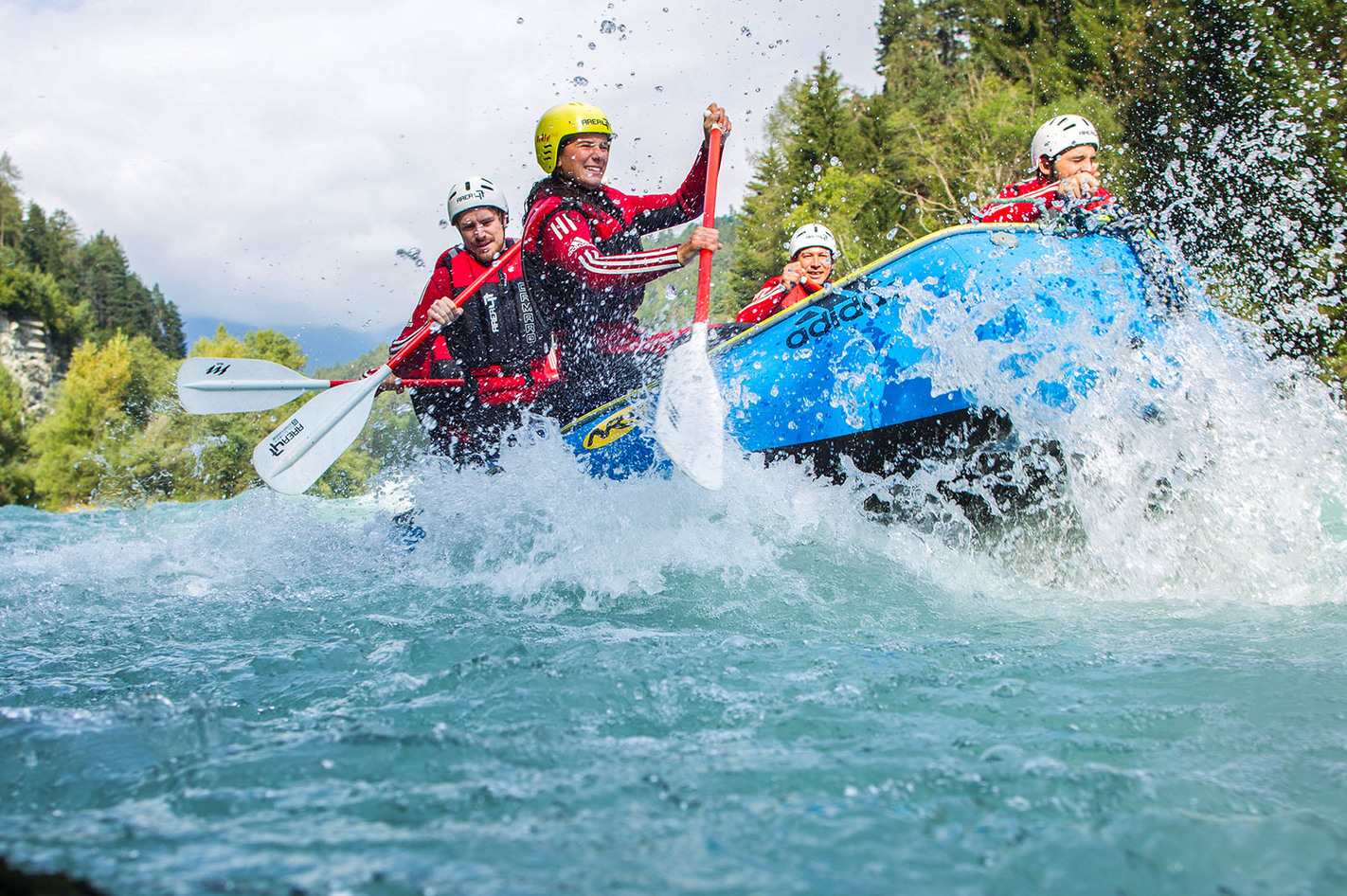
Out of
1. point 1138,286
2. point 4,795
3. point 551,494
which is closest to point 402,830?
point 4,795

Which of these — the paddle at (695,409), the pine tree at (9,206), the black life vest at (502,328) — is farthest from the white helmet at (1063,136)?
the pine tree at (9,206)

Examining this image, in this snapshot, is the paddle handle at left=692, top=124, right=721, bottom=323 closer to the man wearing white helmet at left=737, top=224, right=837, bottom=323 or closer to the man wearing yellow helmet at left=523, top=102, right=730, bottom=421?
the man wearing yellow helmet at left=523, top=102, right=730, bottom=421

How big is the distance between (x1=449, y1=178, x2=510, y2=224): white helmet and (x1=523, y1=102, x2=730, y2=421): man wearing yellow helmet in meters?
0.87

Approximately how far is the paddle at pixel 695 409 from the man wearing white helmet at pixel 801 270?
1823mm

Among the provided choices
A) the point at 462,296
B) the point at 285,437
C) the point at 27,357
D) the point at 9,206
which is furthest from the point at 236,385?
the point at 9,206

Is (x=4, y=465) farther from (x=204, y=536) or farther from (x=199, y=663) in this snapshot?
(x=199, y=663)

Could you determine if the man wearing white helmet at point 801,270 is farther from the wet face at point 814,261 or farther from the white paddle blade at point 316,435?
the white paddle blade at point 316,435

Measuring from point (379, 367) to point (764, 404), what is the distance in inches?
105

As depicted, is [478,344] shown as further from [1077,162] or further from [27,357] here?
[27,357]

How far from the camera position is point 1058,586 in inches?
148

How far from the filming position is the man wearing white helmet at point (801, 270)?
583cm

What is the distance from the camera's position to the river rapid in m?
1.47

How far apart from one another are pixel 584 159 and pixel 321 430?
7.55 feet

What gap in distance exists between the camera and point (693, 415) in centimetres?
370
